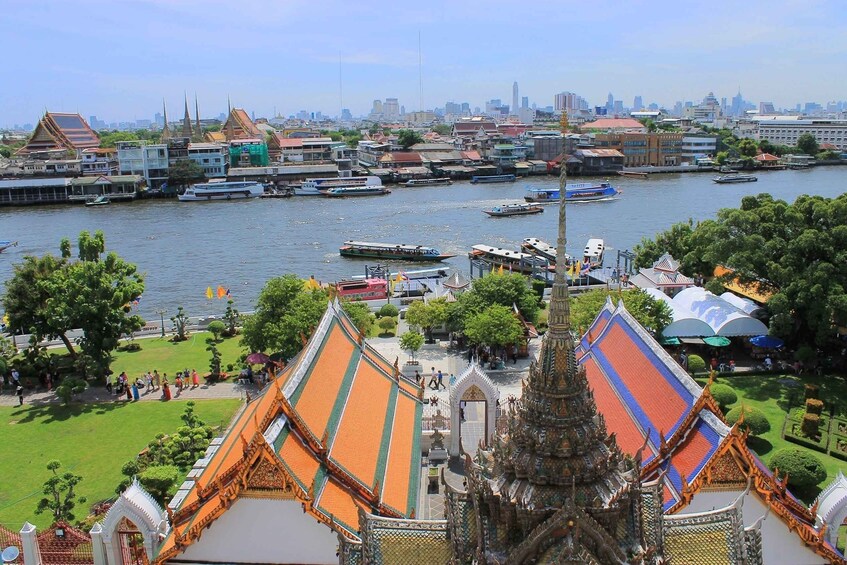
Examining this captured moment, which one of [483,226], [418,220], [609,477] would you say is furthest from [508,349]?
[418,220]

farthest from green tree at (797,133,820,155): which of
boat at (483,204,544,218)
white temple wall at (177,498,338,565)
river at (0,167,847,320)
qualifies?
white temple wall at (177,498,338,565)

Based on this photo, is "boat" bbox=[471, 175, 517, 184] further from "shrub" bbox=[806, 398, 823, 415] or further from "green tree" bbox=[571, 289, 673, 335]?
"shrub" bbox=[806, 398, 823, 415]

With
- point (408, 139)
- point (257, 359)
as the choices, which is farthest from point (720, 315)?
point (408, 139)

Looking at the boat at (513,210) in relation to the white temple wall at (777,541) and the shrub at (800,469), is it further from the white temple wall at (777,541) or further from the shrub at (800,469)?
the white temple wall at (777,541)

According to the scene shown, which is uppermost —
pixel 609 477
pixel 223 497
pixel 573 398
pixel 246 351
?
pixel 573 398

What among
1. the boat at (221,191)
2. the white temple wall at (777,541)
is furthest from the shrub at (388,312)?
the boat at (221,191)

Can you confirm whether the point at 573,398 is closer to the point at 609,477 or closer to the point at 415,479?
the point at 609,477
